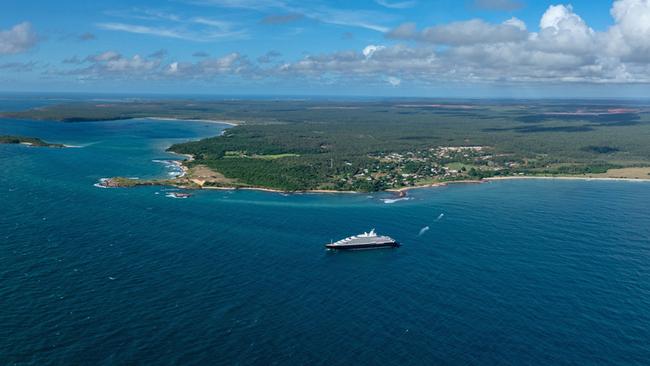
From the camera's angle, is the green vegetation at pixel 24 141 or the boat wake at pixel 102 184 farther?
the green vegetation at pixel 24 141

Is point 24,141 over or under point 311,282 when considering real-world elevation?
over

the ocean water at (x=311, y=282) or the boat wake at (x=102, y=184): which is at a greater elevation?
the boat wake at (x=102, y=184)

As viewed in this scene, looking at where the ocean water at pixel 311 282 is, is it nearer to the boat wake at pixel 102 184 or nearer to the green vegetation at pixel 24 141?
the boat wake at pixel 102 184

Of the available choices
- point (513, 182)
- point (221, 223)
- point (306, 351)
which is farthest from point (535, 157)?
point (306, 351)

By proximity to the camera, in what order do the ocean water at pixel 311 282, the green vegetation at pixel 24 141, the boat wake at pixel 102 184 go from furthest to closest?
the green vegetation at pixel 24 141 < the boat wake at pixel 102 184 < the ocean water at pixel 311 282

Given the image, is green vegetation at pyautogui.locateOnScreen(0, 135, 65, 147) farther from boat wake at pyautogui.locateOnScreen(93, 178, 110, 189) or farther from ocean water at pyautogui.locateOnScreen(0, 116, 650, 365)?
ocean water at pyautogui.locateOnScreen(0, 116, 650, 365)

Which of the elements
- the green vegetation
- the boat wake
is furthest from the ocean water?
the green vegetation

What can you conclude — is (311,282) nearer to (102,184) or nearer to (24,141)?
(102,184)

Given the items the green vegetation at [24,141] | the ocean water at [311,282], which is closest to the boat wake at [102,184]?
the ocean water at [311,282]

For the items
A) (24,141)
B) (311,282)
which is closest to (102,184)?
(311,282)
